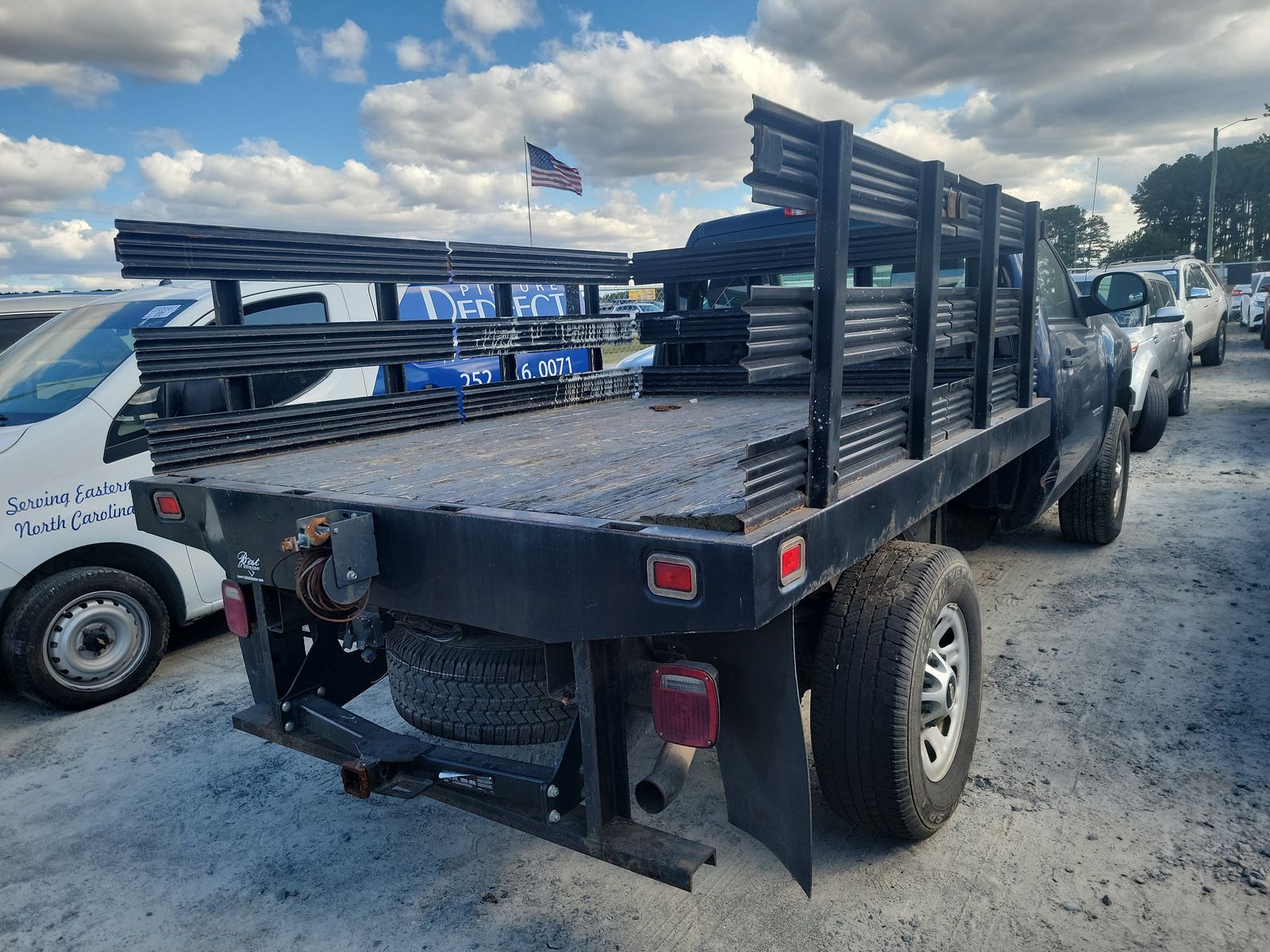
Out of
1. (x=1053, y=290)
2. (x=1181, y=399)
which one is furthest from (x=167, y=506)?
(x=1181, y=399)

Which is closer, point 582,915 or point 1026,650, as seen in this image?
point 582,915

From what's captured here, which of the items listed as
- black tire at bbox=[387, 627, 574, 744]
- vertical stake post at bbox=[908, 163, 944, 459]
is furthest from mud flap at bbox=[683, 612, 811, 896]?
vertical stake post at bbox=[908, 163, 944, 459]

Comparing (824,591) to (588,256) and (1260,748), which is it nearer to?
(1260,748)

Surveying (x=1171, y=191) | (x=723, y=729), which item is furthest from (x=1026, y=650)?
(x=1171, y=191)

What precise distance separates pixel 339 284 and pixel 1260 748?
5.32 m

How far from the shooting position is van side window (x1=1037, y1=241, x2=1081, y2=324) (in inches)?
186

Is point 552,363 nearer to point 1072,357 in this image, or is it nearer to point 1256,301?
point 1072,357

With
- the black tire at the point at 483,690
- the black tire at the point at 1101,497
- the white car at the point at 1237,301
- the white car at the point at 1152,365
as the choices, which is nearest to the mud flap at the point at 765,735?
the black tire at the point at 483,690

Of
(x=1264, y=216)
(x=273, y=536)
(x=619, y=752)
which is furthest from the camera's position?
(x=1264, y=216)

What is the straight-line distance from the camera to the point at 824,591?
2.59 m

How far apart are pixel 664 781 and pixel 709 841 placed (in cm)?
92

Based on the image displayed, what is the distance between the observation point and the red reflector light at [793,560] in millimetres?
1866

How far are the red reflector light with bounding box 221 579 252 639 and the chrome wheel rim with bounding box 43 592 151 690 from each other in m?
1.87

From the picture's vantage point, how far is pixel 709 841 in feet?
9.62
